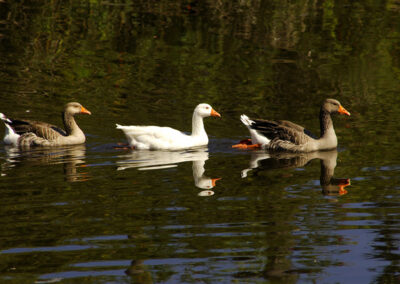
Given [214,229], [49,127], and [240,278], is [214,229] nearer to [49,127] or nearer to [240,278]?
[240,278]

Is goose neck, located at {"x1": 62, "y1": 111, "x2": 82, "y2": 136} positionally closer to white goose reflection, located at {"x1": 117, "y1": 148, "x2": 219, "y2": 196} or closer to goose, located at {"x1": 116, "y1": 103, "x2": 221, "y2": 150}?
goose, located at {"x1": 116, "y1": 103, "x2": 221, "y2": 150}

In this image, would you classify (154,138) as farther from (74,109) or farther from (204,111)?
(74,109)

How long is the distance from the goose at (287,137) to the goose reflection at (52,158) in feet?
12.0

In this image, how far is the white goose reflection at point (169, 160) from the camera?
13.5 metres

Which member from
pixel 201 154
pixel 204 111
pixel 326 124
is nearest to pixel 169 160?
pixel 201 154

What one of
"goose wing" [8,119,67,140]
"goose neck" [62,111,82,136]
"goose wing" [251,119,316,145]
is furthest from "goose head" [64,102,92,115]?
"goose wing" [251,119,316,145]

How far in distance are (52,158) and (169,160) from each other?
8.29ft

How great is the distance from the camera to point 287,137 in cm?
1658

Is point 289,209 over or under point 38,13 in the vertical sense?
under

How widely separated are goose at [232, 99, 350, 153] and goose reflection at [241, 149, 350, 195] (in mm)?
221

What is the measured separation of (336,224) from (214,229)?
1.80m

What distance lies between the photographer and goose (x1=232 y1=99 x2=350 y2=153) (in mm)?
16516

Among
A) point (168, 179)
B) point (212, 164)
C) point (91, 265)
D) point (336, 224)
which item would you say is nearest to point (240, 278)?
point (91, 265)

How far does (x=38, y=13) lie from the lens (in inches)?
1228
